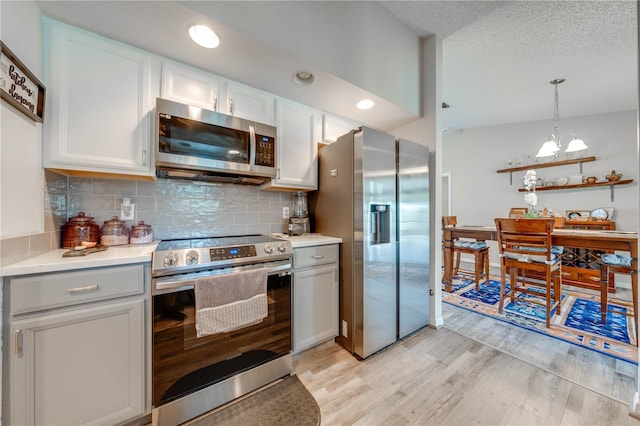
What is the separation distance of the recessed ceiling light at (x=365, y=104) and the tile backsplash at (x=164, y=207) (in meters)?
1.11

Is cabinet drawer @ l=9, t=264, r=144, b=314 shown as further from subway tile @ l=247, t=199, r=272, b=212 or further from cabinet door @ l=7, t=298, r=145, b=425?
subway tile @ l=247, t=199, r=272, b=212

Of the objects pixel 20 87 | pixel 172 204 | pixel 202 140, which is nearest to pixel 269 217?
pixel 172 204

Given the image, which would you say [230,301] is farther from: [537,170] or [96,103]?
[537,170]

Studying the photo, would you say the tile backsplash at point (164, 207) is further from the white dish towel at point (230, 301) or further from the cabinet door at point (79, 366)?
the white dish towel at point (230, 301)

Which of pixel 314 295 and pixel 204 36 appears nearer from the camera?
pixel 204 36

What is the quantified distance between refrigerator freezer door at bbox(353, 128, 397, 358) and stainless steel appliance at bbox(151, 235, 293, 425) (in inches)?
22.1

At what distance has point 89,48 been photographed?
1362 mm

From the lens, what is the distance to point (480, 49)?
2469 millimetres

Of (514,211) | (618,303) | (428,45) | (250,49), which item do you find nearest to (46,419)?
(250,49)

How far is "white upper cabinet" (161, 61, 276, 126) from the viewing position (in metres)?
1.61

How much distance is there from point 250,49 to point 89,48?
0.91 meters

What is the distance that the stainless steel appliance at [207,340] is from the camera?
123 cm

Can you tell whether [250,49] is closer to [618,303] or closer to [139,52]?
[139,52]

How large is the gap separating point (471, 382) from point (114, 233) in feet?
8.52
